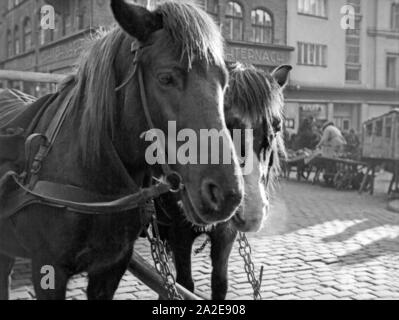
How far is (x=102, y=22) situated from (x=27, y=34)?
982cm

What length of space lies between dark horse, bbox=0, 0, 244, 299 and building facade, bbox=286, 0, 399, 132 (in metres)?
20.1

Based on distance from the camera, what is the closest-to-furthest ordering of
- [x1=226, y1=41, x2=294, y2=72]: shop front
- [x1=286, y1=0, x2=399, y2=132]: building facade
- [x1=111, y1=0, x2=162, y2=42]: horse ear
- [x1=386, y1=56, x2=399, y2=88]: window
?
[x1=111, y1=0, x2=162, y2=42]: horse ear, [x1=226, y1=41, x2=294, y2=72]: shop front, [x1=286, y1=0, x2=399, y2=132]: building facade, [x1=386, y1=56, x2=399, y2=88]: window

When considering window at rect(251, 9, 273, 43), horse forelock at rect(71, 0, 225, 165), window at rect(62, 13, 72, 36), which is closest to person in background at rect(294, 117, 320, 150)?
window at rect(251, 9, 273, 43)

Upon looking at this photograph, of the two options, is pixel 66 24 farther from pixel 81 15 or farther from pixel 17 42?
pixel 17 42

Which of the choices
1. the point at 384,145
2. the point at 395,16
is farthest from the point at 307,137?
the point at 395,16

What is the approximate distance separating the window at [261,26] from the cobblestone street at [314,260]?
14.6m

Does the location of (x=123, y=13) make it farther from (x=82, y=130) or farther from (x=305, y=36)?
(x=305, y=36)

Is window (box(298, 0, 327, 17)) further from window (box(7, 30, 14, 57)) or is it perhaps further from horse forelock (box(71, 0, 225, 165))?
horse forelock (box(71, 0, 225, 165))

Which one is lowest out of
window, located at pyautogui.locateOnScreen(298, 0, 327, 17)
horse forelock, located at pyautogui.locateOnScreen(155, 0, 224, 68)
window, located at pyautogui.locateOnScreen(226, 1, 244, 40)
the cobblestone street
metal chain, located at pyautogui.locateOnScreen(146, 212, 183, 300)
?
the cobblestone street

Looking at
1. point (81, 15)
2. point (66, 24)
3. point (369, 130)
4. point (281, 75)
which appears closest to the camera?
point (281, 75)

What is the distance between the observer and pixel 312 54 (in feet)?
78.3

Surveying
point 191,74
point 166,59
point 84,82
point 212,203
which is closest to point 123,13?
point 166,59

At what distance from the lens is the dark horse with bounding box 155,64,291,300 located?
252 cm

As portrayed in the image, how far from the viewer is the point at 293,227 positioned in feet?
25.1
